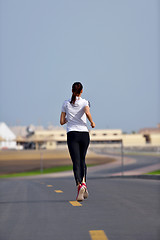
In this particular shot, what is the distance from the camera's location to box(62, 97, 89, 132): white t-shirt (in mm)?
7949

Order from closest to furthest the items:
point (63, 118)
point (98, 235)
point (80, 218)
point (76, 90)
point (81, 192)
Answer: point (98, 235)
point (80, 218)
point (81, 192)
point (76, 90)
point (63, 118)

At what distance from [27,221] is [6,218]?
46 centimetres

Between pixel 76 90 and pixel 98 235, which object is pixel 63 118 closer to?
pixel 76 90

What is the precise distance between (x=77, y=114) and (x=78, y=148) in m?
0.62

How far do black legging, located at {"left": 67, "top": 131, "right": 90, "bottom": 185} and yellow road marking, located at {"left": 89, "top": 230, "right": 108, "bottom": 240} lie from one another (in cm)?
264

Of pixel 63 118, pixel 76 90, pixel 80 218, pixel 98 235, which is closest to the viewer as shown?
pixel 98 235

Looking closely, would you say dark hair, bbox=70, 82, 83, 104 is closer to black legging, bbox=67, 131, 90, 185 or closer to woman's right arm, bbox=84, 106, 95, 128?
woman's right arm, bbox=84, 106, 95, 128

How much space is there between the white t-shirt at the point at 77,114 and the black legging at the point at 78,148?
91 millimetres

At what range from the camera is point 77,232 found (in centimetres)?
526

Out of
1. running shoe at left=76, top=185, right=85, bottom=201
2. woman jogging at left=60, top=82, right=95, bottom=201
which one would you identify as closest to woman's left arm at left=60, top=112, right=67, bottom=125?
woman jogging at left=60, top=82, right=95, bottom=201

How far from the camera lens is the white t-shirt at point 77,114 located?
26.1 feet

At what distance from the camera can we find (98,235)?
5.01 meters

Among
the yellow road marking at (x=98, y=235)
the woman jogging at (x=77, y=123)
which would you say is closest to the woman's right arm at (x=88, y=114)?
the woman jogging at (x=77, y=123)

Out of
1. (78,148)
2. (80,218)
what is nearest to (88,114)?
(78,148)
